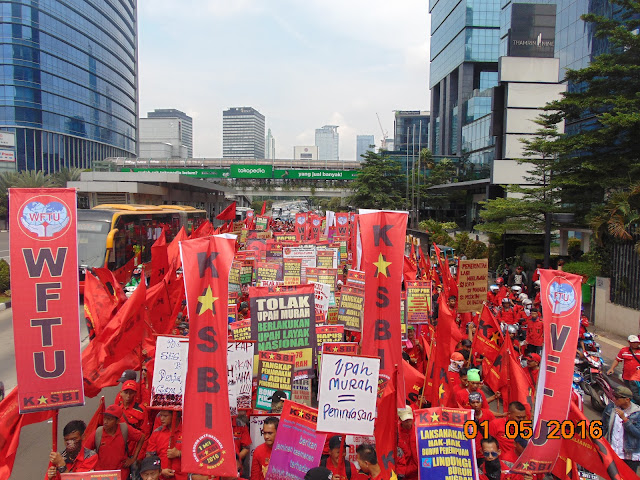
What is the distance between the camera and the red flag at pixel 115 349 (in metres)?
5.84

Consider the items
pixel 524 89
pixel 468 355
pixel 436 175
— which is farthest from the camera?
pixel 436 175

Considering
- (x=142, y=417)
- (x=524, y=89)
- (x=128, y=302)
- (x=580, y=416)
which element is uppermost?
(x=524, y=89)

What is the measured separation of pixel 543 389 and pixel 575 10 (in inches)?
1303

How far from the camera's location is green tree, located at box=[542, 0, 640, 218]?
1453cm

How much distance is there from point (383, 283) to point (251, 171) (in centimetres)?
4296

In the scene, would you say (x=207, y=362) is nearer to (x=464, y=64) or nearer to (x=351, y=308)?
(x=351, y=308)

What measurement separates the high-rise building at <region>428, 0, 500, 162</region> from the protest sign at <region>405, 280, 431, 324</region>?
44.9 meters

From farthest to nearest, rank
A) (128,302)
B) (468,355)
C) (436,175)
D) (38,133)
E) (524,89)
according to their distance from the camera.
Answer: (38,133)
(436,175)
(524,89)
(468,355)
(128,302)

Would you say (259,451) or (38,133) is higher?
(38,133)

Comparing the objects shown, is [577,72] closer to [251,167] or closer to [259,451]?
[259,451]

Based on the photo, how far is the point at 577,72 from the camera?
1553 centimetres

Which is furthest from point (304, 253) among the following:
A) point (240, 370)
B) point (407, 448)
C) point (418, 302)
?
point (407, 448)

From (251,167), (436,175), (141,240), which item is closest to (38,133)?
(251,167)

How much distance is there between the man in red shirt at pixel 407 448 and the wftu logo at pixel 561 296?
5.90ft
